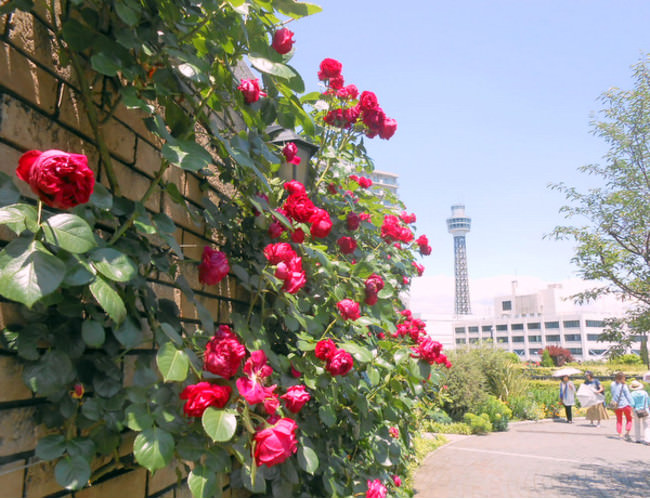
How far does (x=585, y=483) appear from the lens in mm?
6273

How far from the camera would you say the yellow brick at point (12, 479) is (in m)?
0.88

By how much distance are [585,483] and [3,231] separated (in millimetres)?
7572

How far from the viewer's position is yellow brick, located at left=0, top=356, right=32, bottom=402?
0.89m

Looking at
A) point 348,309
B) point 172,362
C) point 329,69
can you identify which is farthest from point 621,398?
→ point 172,362

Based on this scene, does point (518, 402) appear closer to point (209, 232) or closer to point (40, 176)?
point (209, 232)

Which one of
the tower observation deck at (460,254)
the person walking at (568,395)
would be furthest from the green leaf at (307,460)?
the tower observation deck at (460,254)

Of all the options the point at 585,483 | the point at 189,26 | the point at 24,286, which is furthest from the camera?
the point at 585,483

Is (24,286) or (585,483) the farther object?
(585,483)

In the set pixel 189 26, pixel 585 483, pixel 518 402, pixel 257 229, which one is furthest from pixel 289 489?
pixel 518 402

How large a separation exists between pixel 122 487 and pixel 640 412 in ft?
38.1

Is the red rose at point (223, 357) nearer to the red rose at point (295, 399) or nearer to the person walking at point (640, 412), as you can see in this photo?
the red rose at point (295, 399)

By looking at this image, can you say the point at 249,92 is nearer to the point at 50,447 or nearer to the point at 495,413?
the point at 50,447

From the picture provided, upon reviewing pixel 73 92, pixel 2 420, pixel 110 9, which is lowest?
pixel 2 420

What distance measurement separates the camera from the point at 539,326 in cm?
7994
